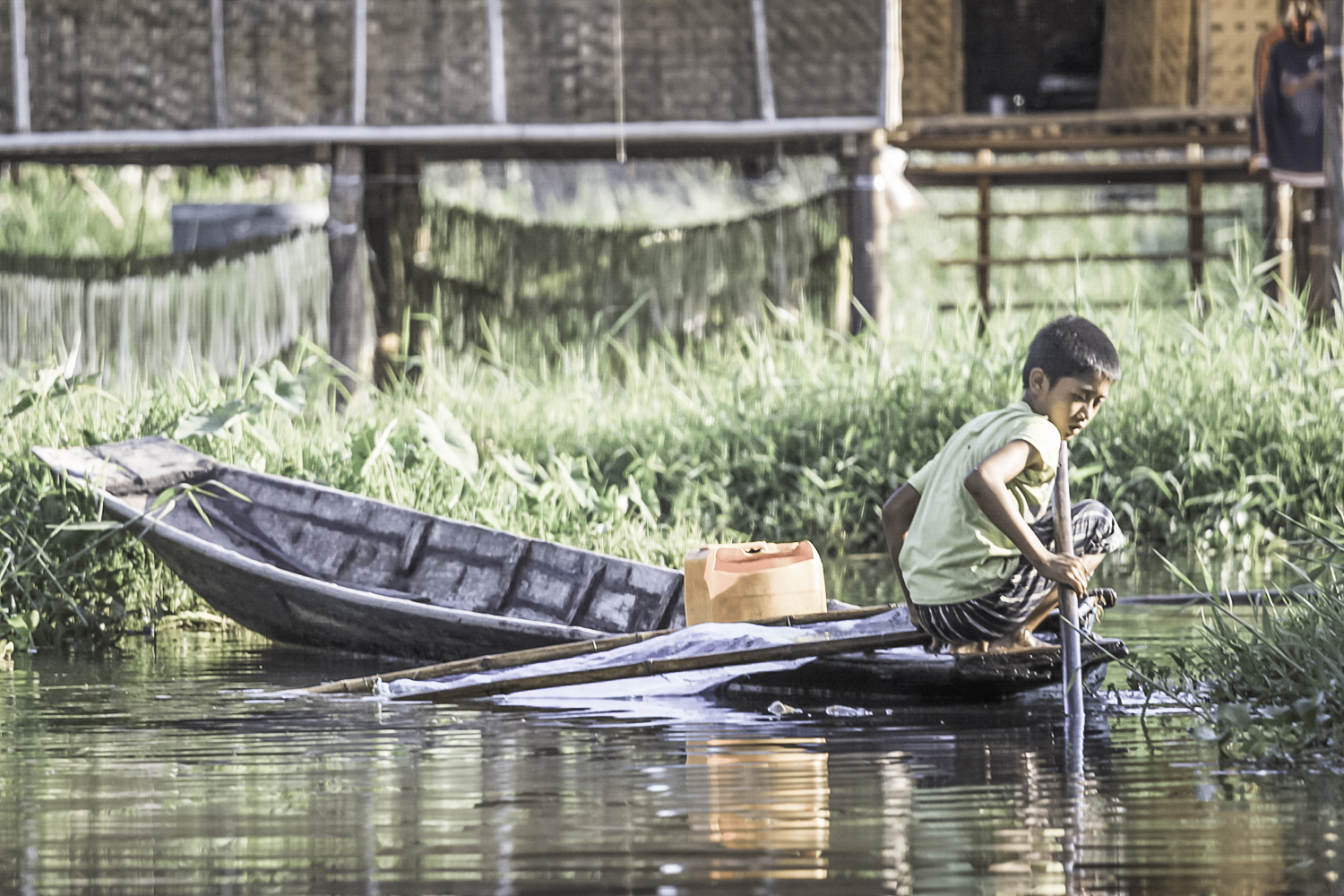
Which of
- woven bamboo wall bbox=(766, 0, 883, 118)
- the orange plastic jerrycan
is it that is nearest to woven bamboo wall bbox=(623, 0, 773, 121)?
woven bamboo wall bbox=(766, 0, 883, 118)

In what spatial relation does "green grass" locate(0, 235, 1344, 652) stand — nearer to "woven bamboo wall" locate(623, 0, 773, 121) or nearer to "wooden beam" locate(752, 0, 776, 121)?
"wooden beam" locate(752, 0, 776, 121)

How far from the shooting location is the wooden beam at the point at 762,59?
11.2m

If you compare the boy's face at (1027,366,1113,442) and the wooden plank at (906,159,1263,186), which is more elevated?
the wooden plank at (906,159,1263,186)

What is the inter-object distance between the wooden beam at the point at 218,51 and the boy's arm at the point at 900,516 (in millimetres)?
7720

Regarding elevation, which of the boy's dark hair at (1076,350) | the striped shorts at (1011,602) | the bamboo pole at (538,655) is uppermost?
the boy's dark hair at (1076,350)

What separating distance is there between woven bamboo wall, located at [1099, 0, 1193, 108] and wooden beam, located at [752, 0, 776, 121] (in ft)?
10.5

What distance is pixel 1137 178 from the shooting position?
43.2 feet

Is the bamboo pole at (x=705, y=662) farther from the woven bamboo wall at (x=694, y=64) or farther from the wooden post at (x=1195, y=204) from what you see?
the wooden post at (x=1195, y=204)

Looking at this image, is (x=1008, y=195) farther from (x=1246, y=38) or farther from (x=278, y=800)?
(x=278, y=800)

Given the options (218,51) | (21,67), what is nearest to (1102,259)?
(218,51)

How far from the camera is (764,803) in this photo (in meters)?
3.82

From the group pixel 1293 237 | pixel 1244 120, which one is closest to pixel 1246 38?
pixel 1244 120

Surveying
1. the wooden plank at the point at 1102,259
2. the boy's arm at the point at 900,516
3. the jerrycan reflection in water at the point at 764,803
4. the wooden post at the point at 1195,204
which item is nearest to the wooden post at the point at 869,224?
the wooden plank at the point at 1102,259

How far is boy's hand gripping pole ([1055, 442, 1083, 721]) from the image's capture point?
4.48m
